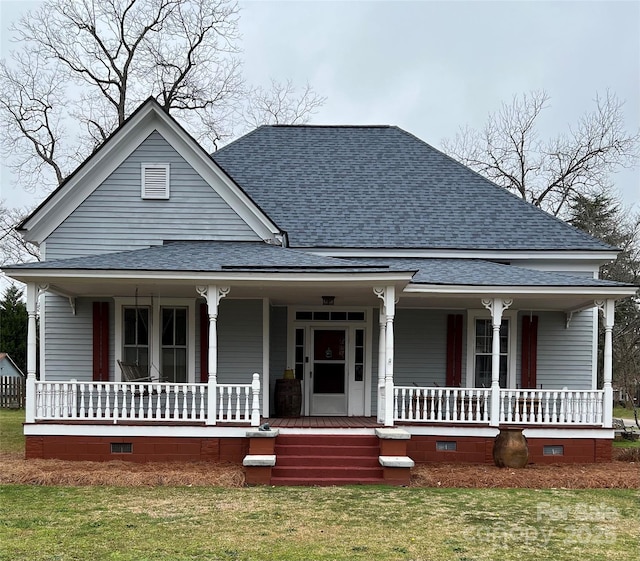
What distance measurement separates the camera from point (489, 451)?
12297 mm

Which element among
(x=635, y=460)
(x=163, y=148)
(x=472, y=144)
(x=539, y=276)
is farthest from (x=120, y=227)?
(x=472, y=144)

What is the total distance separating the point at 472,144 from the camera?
102 ft

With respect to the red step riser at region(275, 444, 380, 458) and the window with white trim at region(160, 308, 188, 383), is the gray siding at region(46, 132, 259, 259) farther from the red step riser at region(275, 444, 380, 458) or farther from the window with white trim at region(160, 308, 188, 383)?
the red step riser at region(275, 444, 380, 458)

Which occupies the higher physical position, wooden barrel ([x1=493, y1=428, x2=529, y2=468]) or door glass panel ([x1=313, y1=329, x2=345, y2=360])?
door glass panel ([x1=313, y1=329, x2=345, y2=360])

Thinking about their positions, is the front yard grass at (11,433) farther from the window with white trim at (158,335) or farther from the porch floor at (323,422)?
the porch floor at (323,422)

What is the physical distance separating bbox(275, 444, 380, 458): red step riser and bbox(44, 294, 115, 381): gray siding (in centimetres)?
504

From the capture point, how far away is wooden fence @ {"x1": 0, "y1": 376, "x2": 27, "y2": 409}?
25.3 meters

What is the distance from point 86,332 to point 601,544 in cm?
1052

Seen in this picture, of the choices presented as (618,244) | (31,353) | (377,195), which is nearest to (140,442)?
(31,353)

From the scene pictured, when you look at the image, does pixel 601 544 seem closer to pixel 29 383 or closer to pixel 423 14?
pixel 29 383

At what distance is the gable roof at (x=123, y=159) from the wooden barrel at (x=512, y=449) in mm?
6017

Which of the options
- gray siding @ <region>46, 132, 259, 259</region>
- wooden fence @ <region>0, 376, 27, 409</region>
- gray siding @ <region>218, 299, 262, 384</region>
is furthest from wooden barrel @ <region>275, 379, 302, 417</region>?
wooden fence @ <region>0, 376, 27, 409</region>

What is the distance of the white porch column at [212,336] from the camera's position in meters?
11.5

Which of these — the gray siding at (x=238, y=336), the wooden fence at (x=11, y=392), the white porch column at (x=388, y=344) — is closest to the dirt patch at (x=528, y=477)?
the white porch column at (x=388, y=344)
